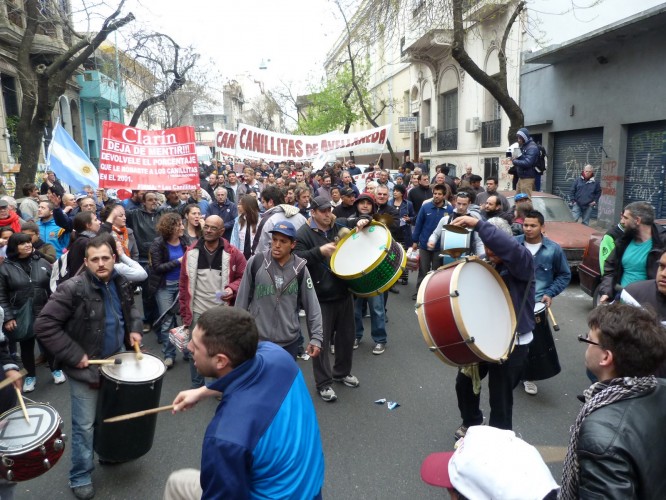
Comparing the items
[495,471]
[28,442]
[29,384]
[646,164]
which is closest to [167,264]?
[29,384]

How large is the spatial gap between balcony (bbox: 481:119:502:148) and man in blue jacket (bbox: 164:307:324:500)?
62.2 ft

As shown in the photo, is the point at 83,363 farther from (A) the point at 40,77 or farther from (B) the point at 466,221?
(A) the point at 40,77

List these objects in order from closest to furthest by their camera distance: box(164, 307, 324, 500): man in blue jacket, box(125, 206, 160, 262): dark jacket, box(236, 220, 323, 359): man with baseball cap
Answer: box(164, 307, 324, 500): man in blue jacket
box(236, 220, 323, 359): man with baseball cap
box(125, 206, 160, 262): dark jacket

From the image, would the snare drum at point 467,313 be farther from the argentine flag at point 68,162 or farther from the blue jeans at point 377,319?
the argentine flag at point 68,162

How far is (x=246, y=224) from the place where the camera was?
6.96m

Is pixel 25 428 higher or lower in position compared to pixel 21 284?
lower

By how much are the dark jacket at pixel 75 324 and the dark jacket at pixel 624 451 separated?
3.06m

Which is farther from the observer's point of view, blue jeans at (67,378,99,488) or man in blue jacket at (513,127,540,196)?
man in blue jacket at (513,127,540,196)

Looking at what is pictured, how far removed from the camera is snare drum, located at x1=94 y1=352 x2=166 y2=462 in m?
3.42

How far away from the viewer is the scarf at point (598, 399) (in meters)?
1.80

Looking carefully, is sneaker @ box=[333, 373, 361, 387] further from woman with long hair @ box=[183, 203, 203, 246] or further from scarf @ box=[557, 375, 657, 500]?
scarf @ box=[557, 375, 657, 500]

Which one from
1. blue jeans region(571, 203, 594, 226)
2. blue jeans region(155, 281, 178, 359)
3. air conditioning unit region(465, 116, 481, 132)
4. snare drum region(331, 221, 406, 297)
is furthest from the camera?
air conditioning unit region(465, 116, 481, 132)

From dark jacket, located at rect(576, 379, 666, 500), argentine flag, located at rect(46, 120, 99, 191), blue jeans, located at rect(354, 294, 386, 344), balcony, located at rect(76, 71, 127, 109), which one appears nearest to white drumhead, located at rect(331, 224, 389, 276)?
blue jeans, located at rect(354, 294, 386, 344)

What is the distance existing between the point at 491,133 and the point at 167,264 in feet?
55.8
